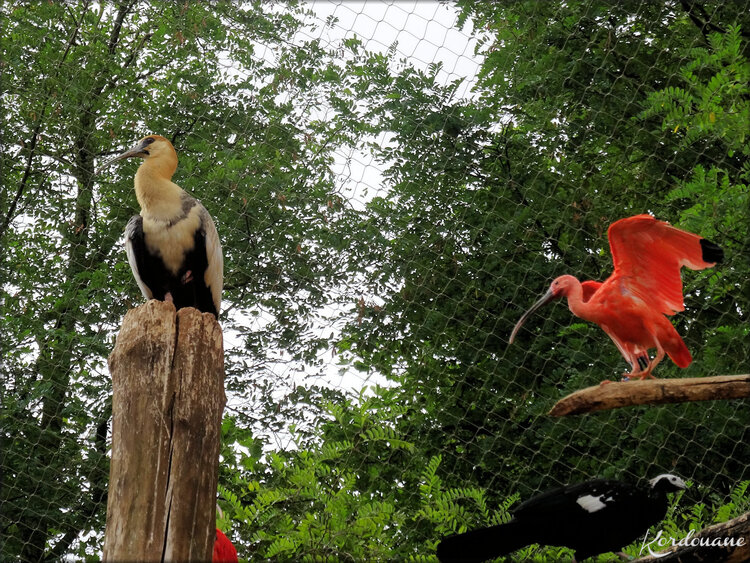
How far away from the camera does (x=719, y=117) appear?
298 centimetres

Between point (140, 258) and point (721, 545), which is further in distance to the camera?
point (140, 258)

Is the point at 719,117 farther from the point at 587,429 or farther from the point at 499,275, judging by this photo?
the point at 587,429

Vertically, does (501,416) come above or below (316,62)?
below

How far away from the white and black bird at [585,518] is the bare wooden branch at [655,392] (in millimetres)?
320

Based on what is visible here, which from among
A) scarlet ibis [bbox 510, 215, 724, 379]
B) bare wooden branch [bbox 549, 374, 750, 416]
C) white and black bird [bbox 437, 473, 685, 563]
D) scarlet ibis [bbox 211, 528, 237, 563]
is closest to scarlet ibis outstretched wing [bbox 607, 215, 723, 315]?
scarlet ibis [bbox 510, 215, 724, 379]

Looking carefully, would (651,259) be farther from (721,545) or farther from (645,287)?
(721,545)

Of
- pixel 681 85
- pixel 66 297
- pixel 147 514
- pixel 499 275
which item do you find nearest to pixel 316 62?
pixel 499 275

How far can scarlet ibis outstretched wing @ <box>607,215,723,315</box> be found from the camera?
2152 millimetres

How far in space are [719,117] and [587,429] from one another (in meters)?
1.24

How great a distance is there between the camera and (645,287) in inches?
86.4

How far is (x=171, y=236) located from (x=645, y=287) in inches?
52.9

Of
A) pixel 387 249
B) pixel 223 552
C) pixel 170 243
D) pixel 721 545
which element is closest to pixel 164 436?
pixel 223 552

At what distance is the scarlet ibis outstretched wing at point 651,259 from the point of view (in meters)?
2.15

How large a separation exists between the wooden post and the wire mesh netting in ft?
4.08
